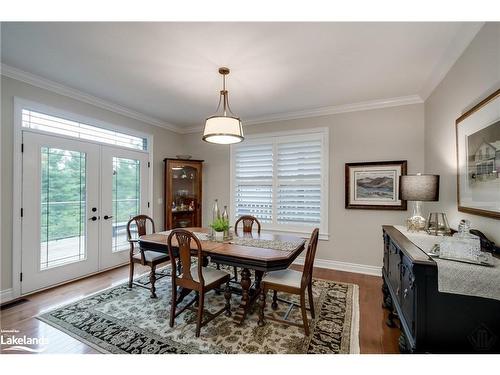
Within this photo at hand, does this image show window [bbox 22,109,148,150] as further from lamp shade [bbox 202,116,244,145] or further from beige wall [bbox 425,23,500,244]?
beige wall [bbox 425,23,500,244]

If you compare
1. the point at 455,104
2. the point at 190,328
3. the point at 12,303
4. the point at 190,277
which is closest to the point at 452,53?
the point at 455,104

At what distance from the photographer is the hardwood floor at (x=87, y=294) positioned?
1.91 metres

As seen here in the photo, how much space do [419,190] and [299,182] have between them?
1965 millimetres

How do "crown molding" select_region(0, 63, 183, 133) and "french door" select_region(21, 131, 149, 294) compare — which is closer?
"crown molding" select_region(0, 63, 183, 133)

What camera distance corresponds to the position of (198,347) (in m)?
1.87

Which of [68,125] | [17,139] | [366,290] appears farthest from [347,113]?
[17,139]

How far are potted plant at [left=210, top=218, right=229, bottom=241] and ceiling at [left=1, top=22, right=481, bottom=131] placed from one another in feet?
5.81

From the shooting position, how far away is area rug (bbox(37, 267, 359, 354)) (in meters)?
1.87

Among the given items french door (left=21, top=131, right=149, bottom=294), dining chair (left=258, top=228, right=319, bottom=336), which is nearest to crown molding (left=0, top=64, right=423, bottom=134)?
french door (left=21, top=131, right=149, bottom=294)

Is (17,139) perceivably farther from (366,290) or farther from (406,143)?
(406,143)

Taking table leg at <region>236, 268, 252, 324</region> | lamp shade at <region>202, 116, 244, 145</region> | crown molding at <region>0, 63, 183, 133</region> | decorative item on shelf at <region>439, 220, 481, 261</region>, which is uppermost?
crown molding at <region>0, 63, 183, 133</region>

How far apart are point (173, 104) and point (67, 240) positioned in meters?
A: 2.58

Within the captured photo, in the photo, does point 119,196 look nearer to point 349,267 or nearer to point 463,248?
point 349,267

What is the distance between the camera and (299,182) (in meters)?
4.02
